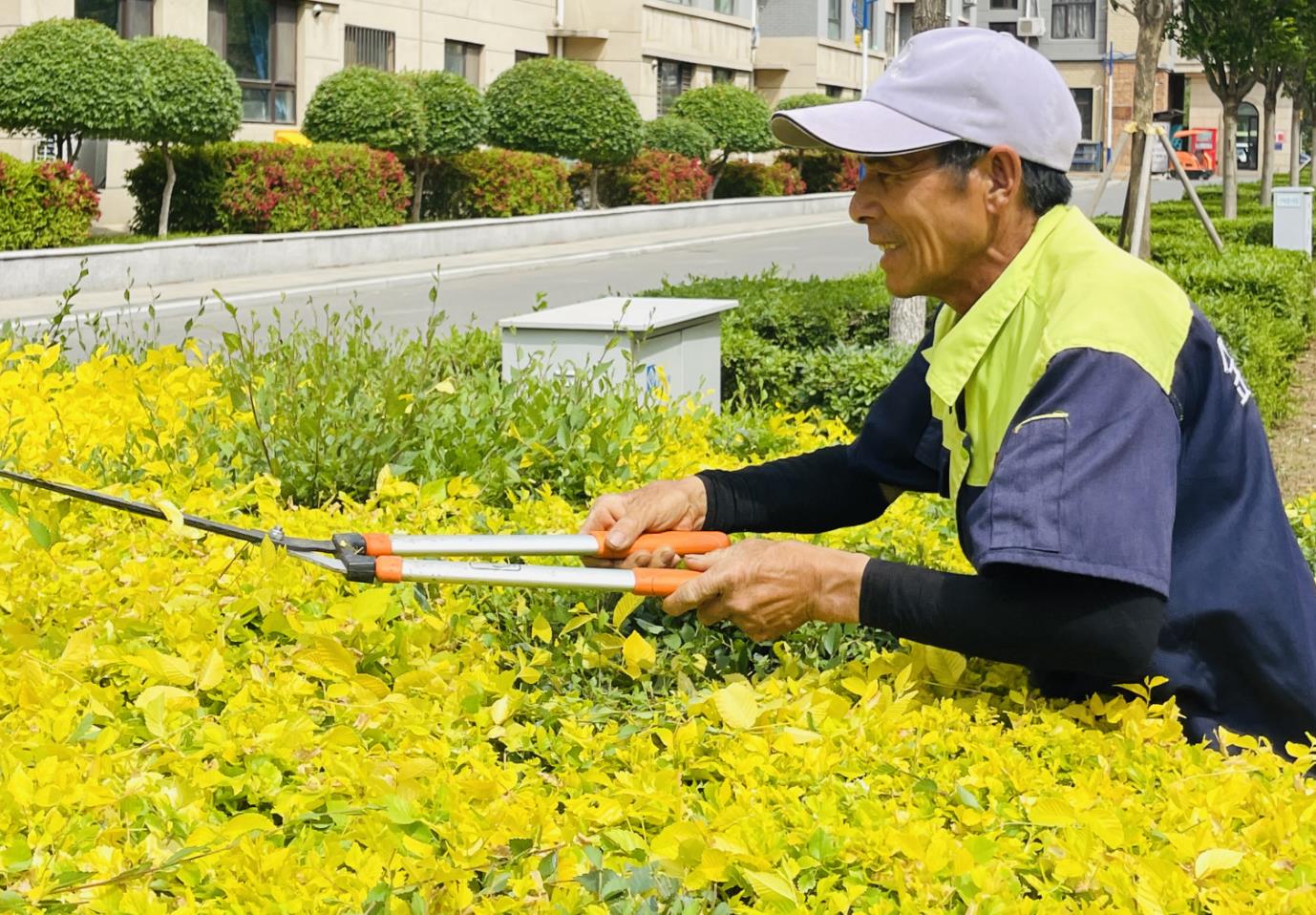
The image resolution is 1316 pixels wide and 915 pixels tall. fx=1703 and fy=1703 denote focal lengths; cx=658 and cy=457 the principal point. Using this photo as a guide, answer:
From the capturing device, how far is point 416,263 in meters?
20.8

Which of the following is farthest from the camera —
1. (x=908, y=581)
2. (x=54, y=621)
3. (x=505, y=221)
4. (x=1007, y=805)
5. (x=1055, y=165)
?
(x=505, y=221)

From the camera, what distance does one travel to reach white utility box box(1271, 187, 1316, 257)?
654 inches

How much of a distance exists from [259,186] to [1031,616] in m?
19.2

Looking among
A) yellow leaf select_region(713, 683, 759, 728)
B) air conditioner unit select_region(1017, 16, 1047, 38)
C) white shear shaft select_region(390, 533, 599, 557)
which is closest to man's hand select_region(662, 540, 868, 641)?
yellow leaf select_region(713, 683, 759, 728)

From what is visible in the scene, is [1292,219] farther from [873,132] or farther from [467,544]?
[467,544]

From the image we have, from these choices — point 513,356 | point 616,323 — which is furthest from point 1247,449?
point 513,356

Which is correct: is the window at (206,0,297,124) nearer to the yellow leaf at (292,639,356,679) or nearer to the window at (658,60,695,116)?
the window at (658,60,695,116)

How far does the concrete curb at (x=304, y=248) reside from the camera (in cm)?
1623

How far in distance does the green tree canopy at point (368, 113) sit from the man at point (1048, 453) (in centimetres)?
2082

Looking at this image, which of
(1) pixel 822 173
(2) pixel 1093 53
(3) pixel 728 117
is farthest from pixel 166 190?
(2) pixel 1093 53

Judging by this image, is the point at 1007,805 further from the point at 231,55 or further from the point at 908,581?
the point at 231,55

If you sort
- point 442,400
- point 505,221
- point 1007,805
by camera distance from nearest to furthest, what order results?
point 1007,805, point 442,400, point 505,221

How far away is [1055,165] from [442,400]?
2650mm

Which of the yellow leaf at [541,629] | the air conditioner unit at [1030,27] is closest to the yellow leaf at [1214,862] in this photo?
the yellow leaf at [541,629]
